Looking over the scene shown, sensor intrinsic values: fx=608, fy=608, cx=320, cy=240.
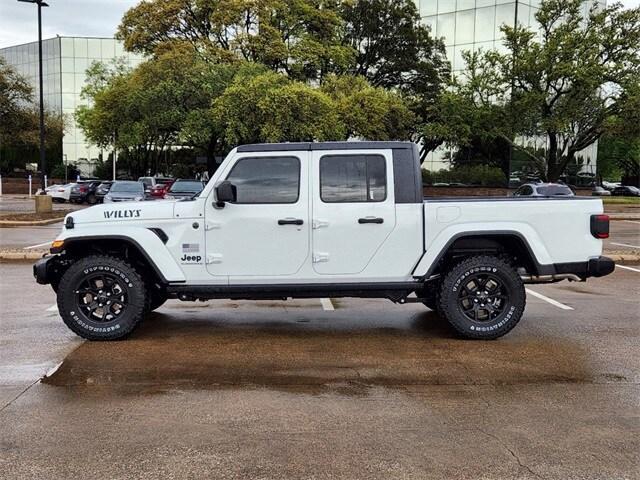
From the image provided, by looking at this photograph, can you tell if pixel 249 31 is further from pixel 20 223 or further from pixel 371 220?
pixel 371 220

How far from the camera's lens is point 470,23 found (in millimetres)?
44906

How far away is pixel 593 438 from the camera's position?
407cm

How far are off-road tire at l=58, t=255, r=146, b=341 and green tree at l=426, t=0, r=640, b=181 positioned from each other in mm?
32055

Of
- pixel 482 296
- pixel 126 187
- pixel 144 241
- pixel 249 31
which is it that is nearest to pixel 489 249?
pixel 482 296

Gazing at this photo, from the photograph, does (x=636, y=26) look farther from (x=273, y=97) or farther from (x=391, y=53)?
(x=273, y=97)

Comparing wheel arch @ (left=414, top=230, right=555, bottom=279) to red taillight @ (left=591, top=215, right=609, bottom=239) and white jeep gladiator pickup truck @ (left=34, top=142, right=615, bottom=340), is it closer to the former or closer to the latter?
white jeep gladiator pickup truck @ (left=34, top=142, right=615, bottom=340)

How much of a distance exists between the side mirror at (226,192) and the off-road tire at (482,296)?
243 centimetres

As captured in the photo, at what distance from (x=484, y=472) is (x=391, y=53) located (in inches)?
1629

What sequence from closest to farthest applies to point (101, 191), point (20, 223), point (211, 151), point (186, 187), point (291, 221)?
point (291, 221), point (20, 223), point (186, 187), point (211, 151), point (101, 191)

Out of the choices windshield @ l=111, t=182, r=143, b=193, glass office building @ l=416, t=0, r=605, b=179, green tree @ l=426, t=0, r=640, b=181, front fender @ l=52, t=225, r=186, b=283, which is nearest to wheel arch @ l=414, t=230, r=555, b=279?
front fender @ l=52, t=225, r=186, b=283

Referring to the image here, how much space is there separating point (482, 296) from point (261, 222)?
8.22 ft

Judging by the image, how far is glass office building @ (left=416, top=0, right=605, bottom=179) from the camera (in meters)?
42.6

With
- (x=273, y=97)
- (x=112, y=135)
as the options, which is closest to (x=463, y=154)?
(x=273, y=97)

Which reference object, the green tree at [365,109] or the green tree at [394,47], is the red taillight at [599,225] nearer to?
the green tree at [365,109]
